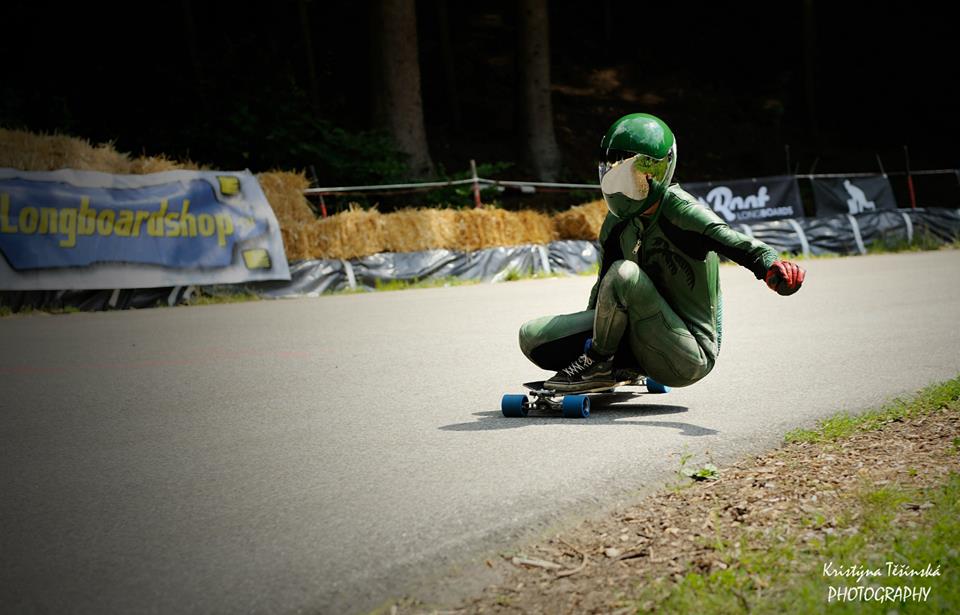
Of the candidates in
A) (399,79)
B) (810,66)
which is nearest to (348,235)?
(399,79)

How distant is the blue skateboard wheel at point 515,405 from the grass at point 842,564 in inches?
92.5

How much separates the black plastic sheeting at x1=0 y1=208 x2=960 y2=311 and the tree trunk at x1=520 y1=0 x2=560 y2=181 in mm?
6803

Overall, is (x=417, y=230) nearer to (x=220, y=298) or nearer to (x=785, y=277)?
(x=220, y=298)

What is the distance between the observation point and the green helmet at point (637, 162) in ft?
17.1

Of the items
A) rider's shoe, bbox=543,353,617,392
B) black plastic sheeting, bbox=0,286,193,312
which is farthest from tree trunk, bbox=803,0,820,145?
rider's shoe, bbox=543,353,617,392

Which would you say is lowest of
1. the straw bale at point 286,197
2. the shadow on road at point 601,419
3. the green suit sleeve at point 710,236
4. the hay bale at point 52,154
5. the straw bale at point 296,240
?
the shadow on road at point 601,419

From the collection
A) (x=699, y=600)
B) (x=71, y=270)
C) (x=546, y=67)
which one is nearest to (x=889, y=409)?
(x=699, y=600)

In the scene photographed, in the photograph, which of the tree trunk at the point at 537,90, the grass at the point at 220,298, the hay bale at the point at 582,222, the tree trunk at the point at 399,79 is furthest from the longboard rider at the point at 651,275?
the tree trunk at the point at 537,90

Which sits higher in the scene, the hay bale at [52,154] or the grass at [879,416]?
the hay bale at [52,154]

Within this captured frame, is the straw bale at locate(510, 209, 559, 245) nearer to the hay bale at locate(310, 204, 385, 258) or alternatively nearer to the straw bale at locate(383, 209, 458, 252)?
the straw bale at locate(383, 209, 458, 252)

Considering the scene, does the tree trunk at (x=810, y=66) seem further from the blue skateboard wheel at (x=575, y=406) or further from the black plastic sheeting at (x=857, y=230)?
the blue skateboard wheel at (x=575, y=406)

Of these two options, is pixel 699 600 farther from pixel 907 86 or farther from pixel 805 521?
pixel 907 86

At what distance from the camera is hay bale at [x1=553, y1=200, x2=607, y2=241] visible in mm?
19141

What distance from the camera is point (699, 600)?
269cm
